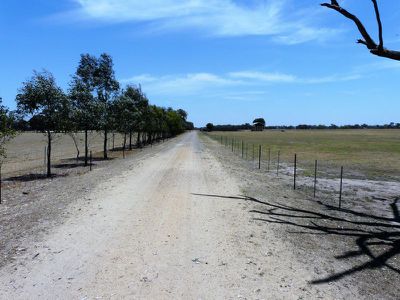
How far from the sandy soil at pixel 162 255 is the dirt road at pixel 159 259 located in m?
0.01

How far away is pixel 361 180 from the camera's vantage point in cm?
2059

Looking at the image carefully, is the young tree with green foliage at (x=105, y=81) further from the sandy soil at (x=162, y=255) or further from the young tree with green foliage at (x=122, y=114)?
the sandy soil at (x=162, y=255)

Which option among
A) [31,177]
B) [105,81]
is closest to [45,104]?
[31,177]

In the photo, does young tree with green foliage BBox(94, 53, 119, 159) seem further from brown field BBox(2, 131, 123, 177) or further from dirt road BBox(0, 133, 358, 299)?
dirt road BBox(0, 133, 358, 299)

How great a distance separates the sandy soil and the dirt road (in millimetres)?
14

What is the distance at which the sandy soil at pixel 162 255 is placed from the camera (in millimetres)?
5668

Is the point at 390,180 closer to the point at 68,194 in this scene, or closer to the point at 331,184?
the point at 331,184

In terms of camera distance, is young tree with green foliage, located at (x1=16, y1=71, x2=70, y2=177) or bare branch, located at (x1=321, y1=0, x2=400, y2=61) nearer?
bare branch, located at (x1=321, y1=0, x2=400, y2=61)

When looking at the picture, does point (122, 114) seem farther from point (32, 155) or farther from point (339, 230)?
point (339, 230)

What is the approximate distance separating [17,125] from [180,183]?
9.51 metres

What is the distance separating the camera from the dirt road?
221 inches

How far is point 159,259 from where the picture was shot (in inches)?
269

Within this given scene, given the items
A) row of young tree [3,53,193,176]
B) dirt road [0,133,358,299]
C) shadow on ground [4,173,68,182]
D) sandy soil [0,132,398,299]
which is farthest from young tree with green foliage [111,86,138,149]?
dirt road [0,133,358,299]

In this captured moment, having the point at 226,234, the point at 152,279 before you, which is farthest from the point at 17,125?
the point at 152,279
